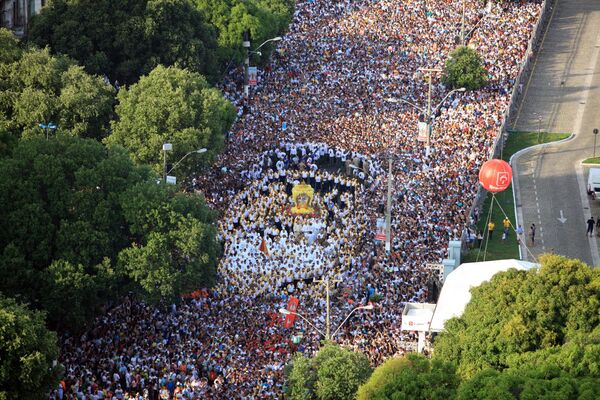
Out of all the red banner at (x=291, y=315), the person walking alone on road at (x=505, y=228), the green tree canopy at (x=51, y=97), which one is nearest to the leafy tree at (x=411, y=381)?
the red banner at (x=291, y=315)

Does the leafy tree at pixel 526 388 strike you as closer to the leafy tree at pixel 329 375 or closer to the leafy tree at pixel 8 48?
the leafy tree at pixel 329 375

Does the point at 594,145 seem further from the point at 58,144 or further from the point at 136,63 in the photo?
the point at 58,144

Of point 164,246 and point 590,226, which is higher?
point 590,226

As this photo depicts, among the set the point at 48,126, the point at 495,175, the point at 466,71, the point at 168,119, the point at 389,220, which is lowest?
the point at 389,220

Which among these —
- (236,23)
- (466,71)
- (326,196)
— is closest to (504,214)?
(326,196)

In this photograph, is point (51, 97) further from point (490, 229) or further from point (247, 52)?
point (490, 229)

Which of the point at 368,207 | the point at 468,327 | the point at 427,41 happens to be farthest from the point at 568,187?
the point at 468,327
